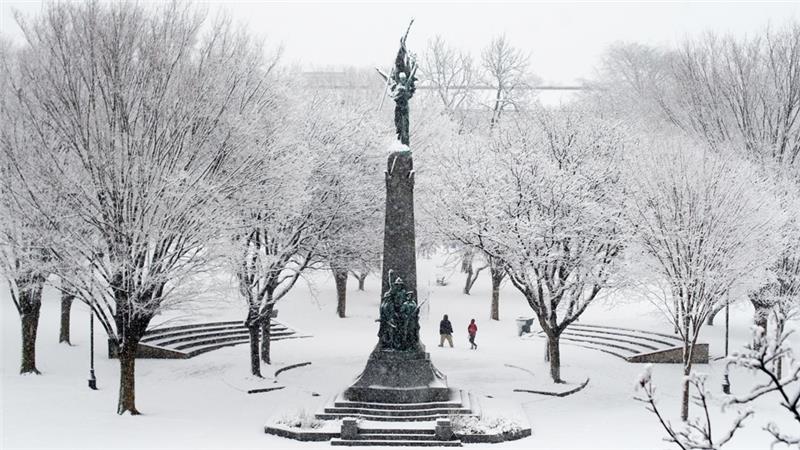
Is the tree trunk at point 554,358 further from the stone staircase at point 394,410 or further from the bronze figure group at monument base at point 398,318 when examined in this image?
the bronze figure group at monument base at point 398,318

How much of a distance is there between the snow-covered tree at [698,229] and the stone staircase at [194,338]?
14677 mm

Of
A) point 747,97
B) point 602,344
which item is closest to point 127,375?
point 602,344

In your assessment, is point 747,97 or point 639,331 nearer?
point 747,97

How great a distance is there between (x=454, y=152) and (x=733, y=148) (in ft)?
29.4

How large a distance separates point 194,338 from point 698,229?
17.1 m

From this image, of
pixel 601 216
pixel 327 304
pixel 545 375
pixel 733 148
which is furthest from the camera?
pixel 327 304

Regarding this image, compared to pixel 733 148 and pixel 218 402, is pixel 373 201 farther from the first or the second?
pixel 733 148

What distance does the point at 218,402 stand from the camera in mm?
19609

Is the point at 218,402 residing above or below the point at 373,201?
below

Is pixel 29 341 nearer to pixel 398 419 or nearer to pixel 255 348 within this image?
pixel 255 348

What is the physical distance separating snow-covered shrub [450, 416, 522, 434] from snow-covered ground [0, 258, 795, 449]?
0.38m

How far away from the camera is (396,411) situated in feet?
56.7

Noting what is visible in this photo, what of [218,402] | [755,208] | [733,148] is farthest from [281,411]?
Answer: [733,148]

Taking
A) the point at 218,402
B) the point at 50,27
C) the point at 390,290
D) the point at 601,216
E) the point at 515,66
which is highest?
the point at 515,66
